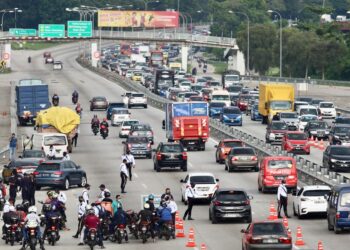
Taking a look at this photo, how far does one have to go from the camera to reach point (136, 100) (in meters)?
121

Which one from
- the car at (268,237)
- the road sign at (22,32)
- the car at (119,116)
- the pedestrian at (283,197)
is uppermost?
the road sign at (22,32)

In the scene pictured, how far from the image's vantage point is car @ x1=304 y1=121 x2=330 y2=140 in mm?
87062

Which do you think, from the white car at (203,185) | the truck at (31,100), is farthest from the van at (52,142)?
the truck at (31,100)

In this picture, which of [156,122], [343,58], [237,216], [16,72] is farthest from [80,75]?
[237,216]

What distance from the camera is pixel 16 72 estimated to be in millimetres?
195000

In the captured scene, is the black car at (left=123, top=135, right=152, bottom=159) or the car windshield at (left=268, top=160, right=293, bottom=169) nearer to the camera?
the car windshield at (left=268, top=160, right=293, bottom=169)

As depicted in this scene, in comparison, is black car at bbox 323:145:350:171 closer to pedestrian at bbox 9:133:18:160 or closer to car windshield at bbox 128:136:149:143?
car windshield at bbox 128:136:149:143


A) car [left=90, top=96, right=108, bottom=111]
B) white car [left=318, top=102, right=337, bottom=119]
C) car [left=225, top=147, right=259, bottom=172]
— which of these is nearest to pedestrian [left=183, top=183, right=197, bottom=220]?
car [left=225, top=147, right=259, bottom=172]

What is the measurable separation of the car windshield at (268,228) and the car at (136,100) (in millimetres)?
81727

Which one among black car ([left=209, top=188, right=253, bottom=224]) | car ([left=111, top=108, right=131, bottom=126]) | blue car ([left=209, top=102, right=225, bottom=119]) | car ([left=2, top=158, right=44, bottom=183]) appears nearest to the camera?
black car ([left=209, top=188, right=253, bottom=224])

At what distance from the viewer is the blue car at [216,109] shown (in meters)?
105

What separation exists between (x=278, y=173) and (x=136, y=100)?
212 feet

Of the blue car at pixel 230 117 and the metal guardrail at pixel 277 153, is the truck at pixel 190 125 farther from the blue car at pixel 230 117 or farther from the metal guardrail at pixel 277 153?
the blue car at pixel 230 117

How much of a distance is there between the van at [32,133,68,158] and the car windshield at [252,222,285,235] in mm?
35027
